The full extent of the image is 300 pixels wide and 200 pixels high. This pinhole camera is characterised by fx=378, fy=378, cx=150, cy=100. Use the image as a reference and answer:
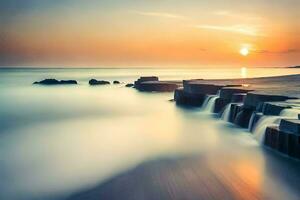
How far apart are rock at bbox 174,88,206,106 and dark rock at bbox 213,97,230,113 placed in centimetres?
356

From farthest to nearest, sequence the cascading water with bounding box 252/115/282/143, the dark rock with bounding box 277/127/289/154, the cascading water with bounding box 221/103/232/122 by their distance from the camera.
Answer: the cascading water with bounding box 221/103/232/122
the cascading water with bounding box 252/115/282/143
the dark rock with bounding box 277/127/289/154

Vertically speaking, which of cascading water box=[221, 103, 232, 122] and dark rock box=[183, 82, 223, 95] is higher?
dark rock box=[183, 82, 223, 95]

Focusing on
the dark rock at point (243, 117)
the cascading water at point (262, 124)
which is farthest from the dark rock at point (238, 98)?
the cascading water at point (262, 124)

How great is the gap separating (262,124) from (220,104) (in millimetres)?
8718

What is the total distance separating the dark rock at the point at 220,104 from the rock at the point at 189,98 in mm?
3557

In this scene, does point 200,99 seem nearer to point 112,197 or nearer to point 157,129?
point 157,129

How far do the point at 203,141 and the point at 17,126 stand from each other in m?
10.6

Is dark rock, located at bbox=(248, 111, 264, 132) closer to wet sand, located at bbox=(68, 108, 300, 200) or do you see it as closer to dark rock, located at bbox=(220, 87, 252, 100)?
wet sand, located at bbox=(68, 108, 300, 200)

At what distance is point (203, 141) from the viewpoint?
14875 mm

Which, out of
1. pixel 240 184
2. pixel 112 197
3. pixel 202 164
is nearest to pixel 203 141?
pixel 202 164

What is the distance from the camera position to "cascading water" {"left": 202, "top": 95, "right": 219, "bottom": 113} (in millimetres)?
23672

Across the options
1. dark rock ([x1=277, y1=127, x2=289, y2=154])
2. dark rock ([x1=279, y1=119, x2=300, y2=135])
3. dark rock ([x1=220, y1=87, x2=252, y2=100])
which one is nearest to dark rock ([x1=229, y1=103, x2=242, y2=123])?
dark rock ([x1=220, y1=87, x2=252, y2=100])

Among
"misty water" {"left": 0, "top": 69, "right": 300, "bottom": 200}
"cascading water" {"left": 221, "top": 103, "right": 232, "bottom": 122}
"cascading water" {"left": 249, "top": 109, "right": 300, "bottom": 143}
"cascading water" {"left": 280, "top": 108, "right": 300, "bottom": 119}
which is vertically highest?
"cascading water" {"left": 280, "top": 108, "right": 300, "bottom": 119}

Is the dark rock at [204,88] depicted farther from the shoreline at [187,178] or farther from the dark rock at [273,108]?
the dark rock at [273,108]
